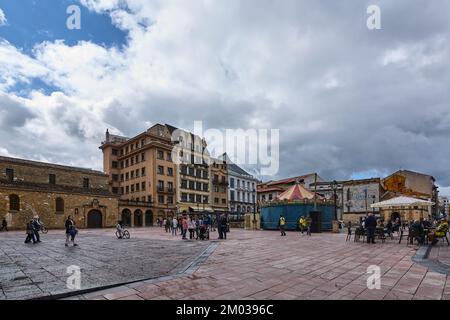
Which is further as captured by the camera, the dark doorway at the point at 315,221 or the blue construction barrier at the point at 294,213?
the blue construction barrier at the point at 294,213

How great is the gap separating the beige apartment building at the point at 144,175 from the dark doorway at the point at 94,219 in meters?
3.95

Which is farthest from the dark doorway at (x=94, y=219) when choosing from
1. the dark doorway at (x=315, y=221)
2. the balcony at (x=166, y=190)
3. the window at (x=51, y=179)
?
the dark doorway at (x=315, y=221)

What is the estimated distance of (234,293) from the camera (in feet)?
17.3

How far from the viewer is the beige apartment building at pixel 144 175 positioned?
152ft

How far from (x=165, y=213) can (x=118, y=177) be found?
1467 cm

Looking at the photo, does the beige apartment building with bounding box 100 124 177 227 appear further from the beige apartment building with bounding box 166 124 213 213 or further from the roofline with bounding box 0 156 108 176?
the roofline with bounding box 0 156 108 176

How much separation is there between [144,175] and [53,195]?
16.5 meters

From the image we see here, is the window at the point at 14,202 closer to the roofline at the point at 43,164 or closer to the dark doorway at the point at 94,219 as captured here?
the roofline at the point at 43,164

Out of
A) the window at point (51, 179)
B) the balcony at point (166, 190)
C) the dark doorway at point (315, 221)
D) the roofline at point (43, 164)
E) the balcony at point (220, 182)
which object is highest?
the roofline at point (43, 164)

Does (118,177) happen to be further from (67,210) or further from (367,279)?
(367,279)

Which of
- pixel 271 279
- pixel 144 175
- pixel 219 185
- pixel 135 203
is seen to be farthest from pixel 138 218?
pixel 271 279

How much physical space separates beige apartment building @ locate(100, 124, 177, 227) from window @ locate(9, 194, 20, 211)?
44.4 feet

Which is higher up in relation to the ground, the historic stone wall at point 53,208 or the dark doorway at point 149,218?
the historic stone wall at point 53,208

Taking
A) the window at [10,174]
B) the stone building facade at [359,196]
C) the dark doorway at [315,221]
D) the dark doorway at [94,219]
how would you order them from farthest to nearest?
the stone building facade at [359,196]
the dark doorway at [94,219]
the window at [10,174]
the dark doorway at [315,221]
